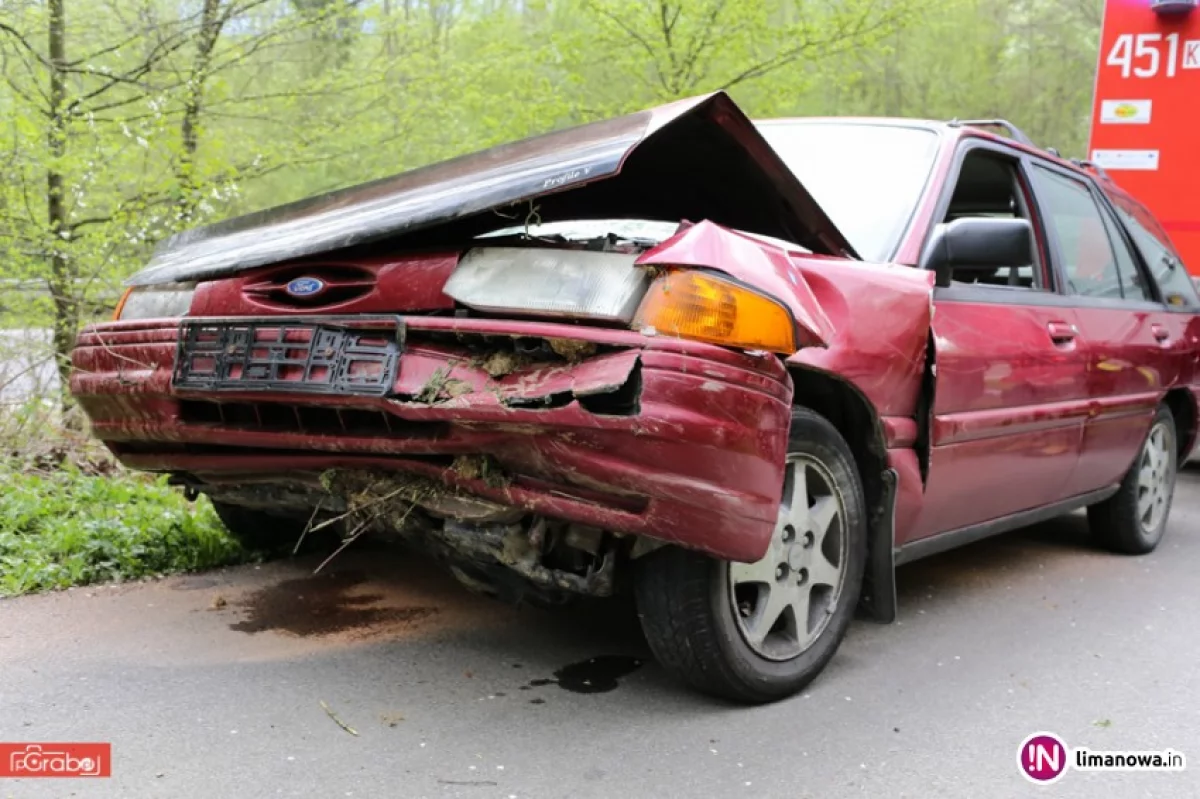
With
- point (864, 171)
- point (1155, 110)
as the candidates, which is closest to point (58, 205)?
point (864, 171)

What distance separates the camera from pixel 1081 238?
486 centimetres

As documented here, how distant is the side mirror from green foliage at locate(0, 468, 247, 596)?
111 inches

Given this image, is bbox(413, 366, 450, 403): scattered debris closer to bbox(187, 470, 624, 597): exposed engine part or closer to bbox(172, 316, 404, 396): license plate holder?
bbox(172, 316, 404, 396): license plate holder

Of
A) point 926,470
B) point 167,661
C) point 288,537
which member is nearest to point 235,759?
point 167,661

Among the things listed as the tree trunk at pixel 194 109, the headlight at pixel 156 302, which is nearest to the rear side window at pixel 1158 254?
the headlight at pixel 156 302

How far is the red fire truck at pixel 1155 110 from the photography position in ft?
29.0

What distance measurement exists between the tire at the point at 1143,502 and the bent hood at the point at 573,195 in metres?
2.81

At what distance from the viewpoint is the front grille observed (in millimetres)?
2648

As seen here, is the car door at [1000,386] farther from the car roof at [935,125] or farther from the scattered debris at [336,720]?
the scattered debris at [336,720]

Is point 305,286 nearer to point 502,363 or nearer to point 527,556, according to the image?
point 502,363

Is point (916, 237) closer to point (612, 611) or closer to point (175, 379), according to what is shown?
point (612, 611)

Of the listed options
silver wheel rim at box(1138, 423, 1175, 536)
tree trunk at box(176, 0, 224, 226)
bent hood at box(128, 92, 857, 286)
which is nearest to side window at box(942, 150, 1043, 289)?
bent hood at box(128, 92, 857, 286)

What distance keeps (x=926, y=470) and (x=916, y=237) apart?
0.77m

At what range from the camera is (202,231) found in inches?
144
